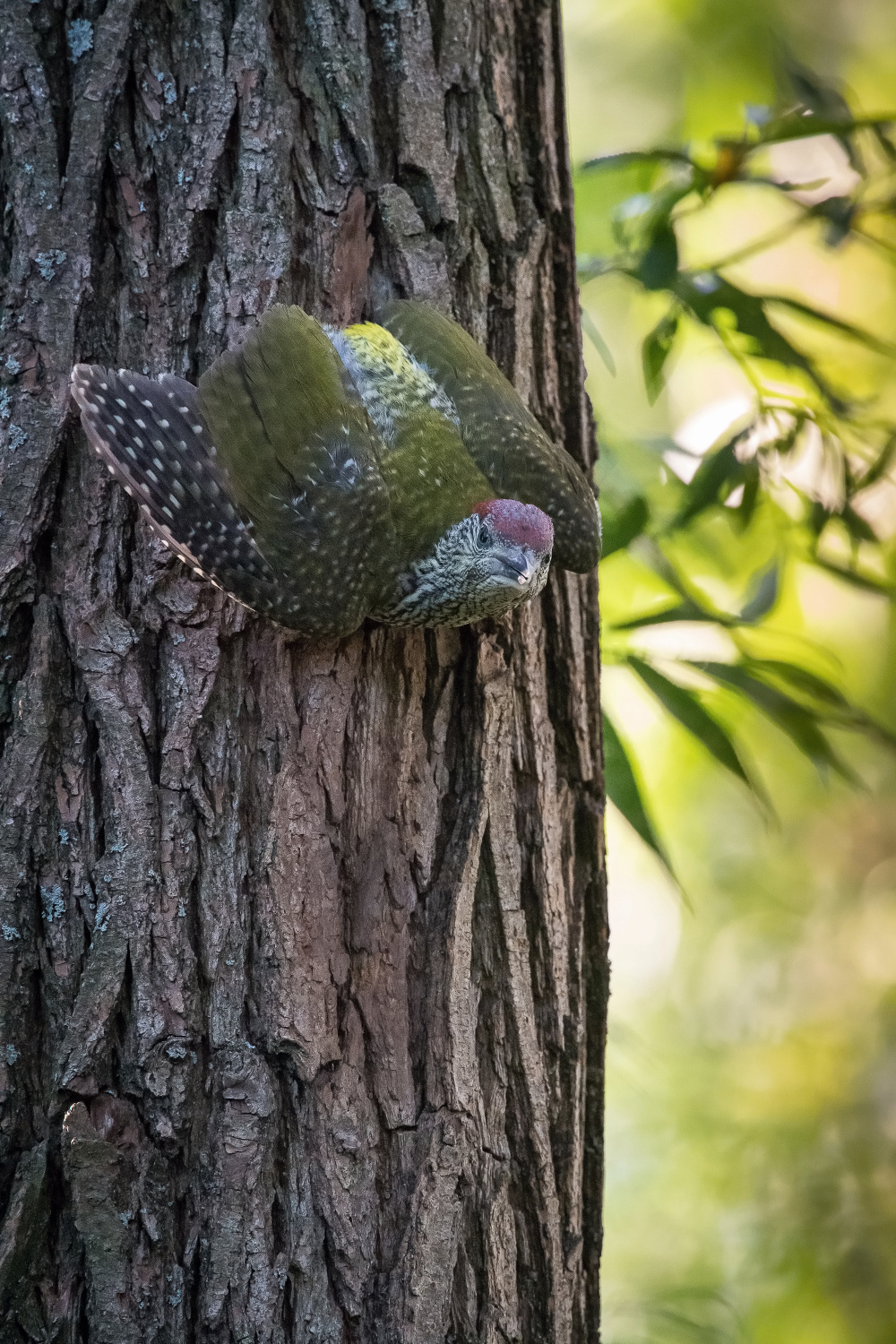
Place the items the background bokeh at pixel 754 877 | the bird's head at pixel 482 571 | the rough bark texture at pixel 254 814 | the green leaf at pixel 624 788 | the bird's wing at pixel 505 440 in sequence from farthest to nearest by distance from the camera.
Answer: the background bokeh at pixel 754 877, the green leaf at pixel 624 788, the bird's wing at pixel 505 440, the bird's head at pixel 482 571, the rough bark texture at pixel 254 814

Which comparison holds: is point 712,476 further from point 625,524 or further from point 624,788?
point 624,788

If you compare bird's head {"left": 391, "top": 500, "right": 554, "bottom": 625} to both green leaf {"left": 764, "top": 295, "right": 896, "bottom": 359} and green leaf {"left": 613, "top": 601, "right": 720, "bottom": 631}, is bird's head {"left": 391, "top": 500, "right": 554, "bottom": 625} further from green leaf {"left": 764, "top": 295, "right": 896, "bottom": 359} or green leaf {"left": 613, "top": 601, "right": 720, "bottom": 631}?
green leaf {"left": 764, "top": 295, "right": 896, "bottom": 359}

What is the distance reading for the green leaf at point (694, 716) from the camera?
227cm

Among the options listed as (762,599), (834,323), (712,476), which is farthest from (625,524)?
(834,323)

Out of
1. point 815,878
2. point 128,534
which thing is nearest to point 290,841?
point 128,534

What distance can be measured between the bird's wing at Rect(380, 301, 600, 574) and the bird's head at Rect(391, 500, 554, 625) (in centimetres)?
9

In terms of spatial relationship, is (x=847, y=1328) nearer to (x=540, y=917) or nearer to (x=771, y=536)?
(x=771, y=536)

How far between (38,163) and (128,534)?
0.64 metres

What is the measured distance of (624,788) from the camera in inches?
90.1

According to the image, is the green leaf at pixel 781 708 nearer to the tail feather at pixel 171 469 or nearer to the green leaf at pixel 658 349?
the green leaf at pixel 658 349

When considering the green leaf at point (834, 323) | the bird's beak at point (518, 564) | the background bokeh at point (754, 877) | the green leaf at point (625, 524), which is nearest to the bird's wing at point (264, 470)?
the bird's beak at point (518, 564)

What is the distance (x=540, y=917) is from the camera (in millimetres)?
1938

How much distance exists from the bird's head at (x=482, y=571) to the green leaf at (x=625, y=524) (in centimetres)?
50

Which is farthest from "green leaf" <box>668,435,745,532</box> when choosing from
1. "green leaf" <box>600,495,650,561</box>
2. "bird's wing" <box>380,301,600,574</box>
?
"bird's wing" <box>380,301,600,574</box>
